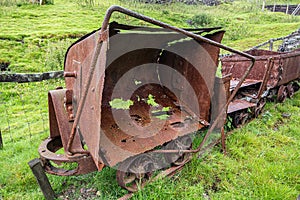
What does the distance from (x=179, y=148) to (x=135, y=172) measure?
2.60 feet

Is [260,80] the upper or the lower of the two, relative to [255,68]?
lower

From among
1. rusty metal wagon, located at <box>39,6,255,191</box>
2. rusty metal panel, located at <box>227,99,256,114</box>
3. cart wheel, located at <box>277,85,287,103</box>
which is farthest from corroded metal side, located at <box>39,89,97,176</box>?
cart wheel, located at <box>277,85,287,103</box>

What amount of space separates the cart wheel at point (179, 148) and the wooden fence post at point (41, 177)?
5.12 ft

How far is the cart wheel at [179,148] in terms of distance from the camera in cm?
300

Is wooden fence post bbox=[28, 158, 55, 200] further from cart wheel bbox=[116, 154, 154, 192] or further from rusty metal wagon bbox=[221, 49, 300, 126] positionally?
rusty metal wagon bbox=[221, 49, 300, 126]

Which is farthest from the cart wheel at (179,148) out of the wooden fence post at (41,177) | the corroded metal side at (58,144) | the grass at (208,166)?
the wooden fence post at (41,177)

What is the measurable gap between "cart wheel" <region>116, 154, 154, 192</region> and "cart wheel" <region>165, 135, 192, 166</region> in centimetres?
39

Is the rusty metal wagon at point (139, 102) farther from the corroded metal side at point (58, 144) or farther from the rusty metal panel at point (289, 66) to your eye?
the rusty metal panel at point (289, 66)

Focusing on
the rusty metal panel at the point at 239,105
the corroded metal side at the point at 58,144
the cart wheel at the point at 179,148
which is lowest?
the cart wheel at the point at 179,148

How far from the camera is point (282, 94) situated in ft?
19.2

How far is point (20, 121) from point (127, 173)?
456cm

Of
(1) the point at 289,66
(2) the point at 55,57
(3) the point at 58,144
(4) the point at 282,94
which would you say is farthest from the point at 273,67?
(2) the point at 55,57

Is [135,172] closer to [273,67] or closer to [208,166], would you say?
[208,166]

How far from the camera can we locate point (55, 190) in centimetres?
277
